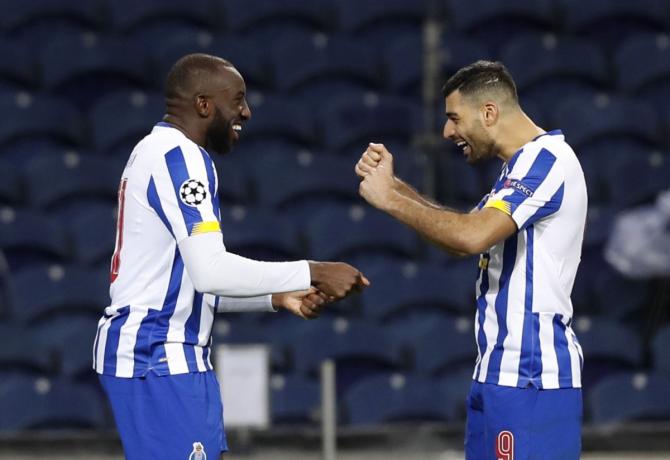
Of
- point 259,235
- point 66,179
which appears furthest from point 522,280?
point 66,179

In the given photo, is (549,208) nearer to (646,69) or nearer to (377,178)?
(377,178)

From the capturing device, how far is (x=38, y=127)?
304 inches

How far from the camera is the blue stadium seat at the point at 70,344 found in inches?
260

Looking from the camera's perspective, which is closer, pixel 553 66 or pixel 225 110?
pixel 225 110

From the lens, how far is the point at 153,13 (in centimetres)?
855

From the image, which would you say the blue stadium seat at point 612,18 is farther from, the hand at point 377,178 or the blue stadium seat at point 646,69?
the hand at point 377,178

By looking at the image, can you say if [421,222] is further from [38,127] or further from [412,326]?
[38,127]

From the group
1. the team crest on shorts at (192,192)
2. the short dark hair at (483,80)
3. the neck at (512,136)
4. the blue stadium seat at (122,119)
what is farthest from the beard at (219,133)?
the blue stadium seat at (122,119)

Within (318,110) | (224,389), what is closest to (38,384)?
(224,389)

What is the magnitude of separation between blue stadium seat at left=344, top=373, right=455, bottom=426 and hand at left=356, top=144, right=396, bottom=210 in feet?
10.4

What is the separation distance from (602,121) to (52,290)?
3509 mm

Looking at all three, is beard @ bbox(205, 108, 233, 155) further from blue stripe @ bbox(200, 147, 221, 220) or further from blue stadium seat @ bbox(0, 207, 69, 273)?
blue stadium seat @ bbox(0, 207, 69, 273)

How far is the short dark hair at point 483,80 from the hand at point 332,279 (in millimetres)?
621

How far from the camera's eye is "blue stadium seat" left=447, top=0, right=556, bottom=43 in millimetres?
8672
